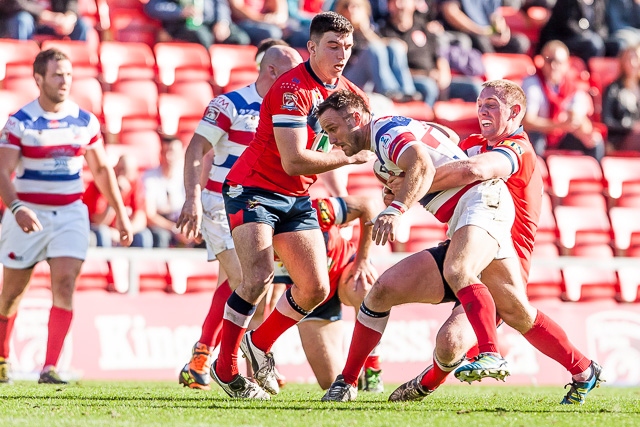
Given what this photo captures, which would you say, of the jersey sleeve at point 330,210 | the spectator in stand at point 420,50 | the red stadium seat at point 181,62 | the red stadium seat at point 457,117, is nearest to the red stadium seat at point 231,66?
the red stadium seat at point 181,62

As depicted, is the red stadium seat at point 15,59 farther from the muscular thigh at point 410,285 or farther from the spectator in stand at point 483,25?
the muscular thigh at point 410,285

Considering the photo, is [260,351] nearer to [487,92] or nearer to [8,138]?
[487,92]

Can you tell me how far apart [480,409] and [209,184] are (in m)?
3.12

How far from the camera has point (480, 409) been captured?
21.7ft

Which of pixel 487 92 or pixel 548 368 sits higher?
pixel 487 92

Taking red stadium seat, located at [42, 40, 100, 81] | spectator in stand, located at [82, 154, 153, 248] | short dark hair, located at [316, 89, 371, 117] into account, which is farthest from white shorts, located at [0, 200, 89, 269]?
red stadium seat, located at [42, 40, 100, 81]

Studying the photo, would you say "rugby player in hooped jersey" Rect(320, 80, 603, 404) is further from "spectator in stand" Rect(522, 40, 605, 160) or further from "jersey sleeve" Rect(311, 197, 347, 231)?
"spectator in stand" Rect(522, 40, 605, 160)

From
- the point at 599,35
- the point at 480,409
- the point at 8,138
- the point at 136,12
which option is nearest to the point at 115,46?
the point at 136,12

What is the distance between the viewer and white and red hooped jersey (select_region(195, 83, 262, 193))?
8289 millimetres

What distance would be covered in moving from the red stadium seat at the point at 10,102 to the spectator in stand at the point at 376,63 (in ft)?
13.2

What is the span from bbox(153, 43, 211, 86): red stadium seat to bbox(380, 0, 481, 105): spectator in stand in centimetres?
254

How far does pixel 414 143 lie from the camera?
6250 millimetres

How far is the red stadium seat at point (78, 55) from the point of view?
13.3 m

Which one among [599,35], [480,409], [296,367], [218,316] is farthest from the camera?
[599,35]
